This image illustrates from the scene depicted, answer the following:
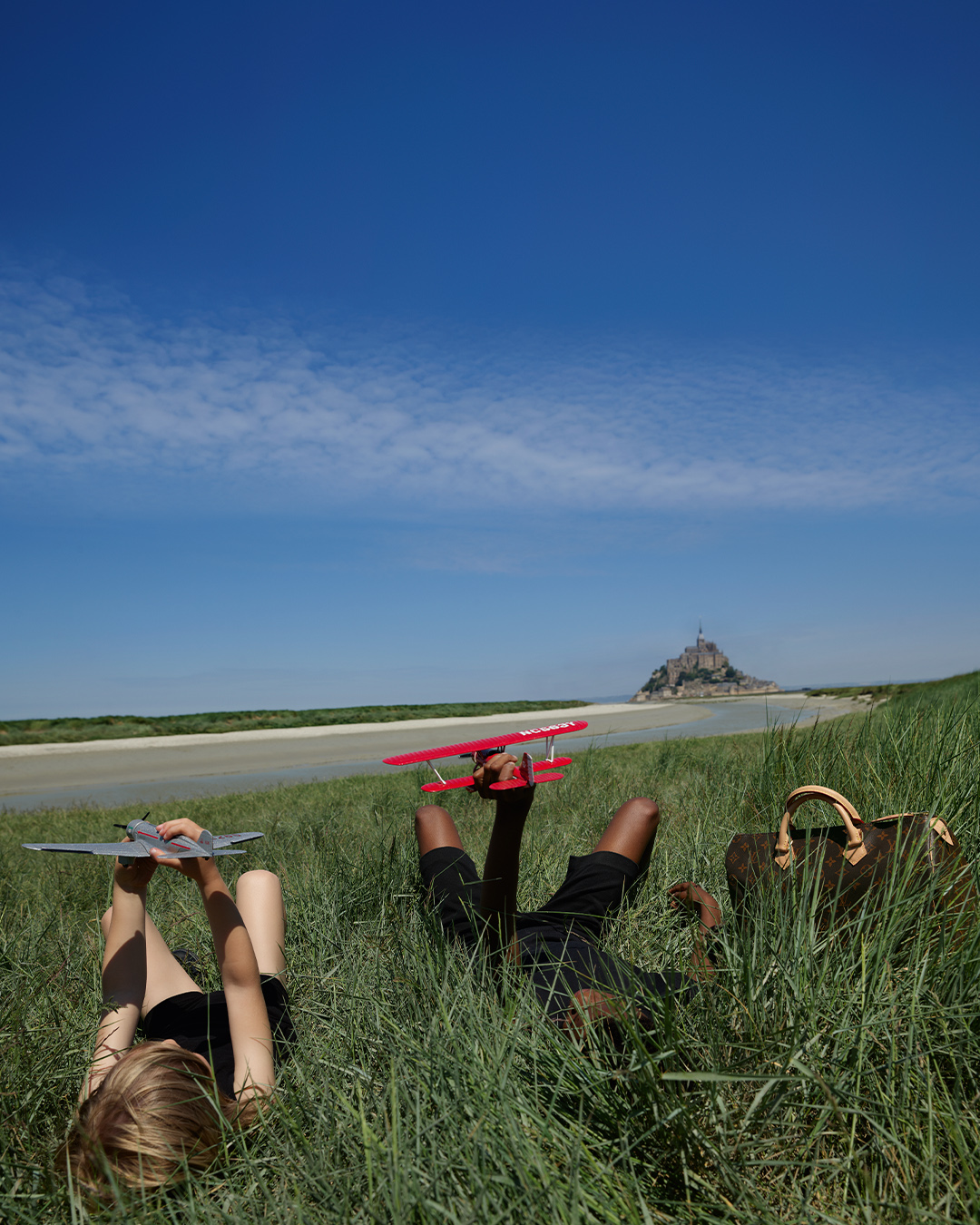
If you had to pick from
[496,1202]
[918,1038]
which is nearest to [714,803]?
[918,1038]

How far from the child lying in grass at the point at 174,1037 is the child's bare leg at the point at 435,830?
75 centimetres

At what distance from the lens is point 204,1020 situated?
2514 mm

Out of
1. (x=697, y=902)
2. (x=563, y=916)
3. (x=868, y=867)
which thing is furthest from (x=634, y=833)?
(x=868, y=867)

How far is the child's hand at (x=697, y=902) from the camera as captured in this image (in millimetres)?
2820

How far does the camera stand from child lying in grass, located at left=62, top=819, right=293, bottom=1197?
1.77m

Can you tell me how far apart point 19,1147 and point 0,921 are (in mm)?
2540

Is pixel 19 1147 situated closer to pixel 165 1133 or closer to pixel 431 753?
pixel 165 1133

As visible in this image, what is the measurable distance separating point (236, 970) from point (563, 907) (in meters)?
1.37

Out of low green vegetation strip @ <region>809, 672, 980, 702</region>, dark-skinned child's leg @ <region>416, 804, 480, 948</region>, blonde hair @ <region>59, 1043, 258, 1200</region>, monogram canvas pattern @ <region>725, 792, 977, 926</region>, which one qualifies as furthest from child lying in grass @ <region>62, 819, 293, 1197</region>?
low green vegetation strip @ <region>809, 672, 980, 702</region>

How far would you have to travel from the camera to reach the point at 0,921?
3949 millimetres

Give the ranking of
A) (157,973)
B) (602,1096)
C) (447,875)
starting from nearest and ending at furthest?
(602,1096) → (157,973) → (447,875)

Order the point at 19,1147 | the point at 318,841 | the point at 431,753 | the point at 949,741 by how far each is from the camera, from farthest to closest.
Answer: the point at 318,841
the point at 949,741
the point at 431,753
the point at 19,1147

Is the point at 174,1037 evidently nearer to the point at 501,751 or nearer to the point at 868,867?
the point at 501,751

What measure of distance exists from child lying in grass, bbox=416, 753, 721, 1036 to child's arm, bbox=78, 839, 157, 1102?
3.69 feet
